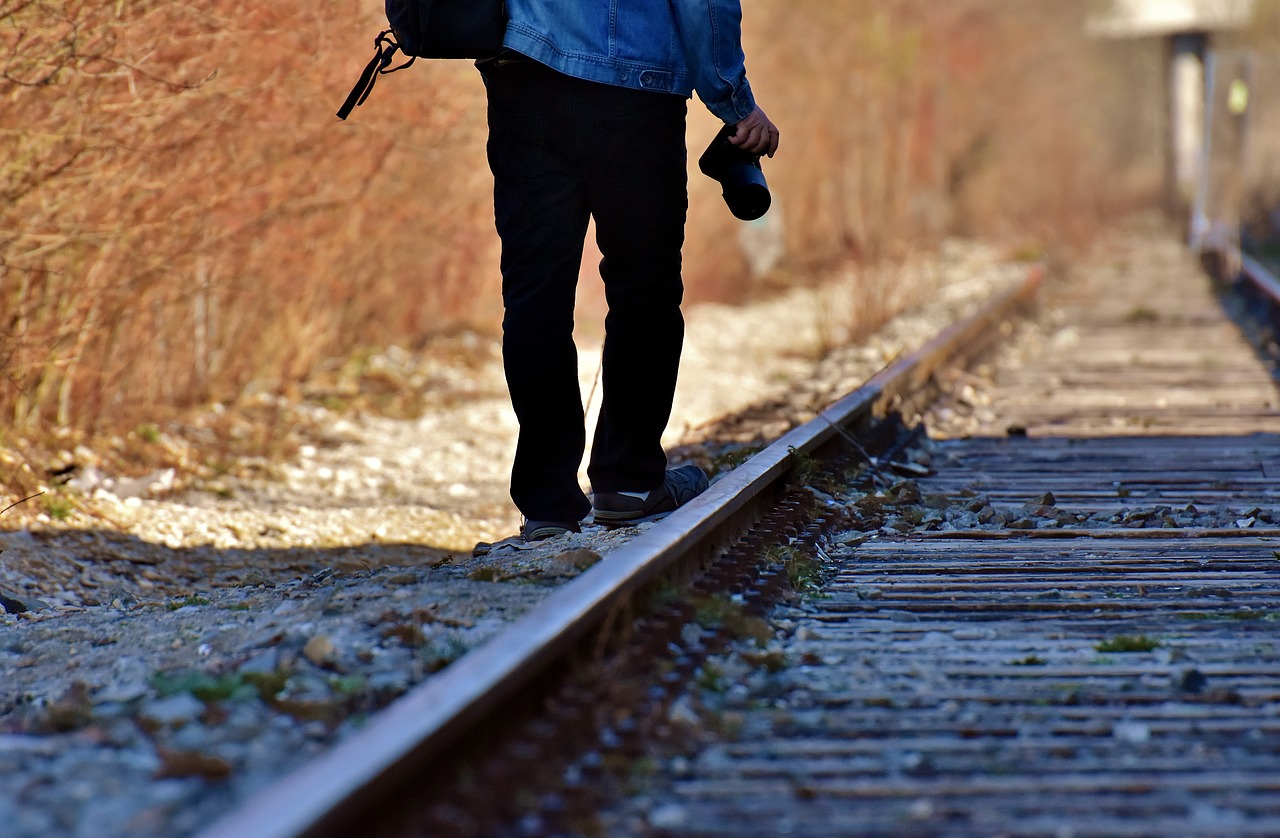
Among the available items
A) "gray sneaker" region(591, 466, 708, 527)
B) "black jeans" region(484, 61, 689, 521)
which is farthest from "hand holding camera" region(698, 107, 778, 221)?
"gray sneaker" region(591, 466, 708, 527)

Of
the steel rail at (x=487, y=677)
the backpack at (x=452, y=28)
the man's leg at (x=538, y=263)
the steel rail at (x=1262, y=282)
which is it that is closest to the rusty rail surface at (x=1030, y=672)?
the steel rail at (x=487, y=677)

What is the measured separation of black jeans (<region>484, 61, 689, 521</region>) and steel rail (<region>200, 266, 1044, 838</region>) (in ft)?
1.14

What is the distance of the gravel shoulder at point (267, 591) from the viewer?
2.25 m

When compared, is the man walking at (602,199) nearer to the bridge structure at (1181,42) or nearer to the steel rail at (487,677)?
the steel rail at (487,677)

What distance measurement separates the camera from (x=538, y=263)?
3840mm

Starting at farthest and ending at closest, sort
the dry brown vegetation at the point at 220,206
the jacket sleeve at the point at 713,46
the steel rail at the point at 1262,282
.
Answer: the steel rail at the point at 1262,282 < the dry brown vegetation at the point at 220,206 < the jacket sleeve at the point at 713,46

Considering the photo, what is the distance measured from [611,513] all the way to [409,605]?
1071 millimetres

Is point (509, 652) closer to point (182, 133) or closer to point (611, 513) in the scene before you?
point (611, 513)

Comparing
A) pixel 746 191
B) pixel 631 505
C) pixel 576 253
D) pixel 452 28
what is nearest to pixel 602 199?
pixel 576 253

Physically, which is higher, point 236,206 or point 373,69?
point 373,69

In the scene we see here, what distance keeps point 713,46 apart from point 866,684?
1.68 metres

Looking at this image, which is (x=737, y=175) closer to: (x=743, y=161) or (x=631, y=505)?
(x=743, y=161)

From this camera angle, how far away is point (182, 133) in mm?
6223

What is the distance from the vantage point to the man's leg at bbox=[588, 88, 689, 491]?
3.80 m
